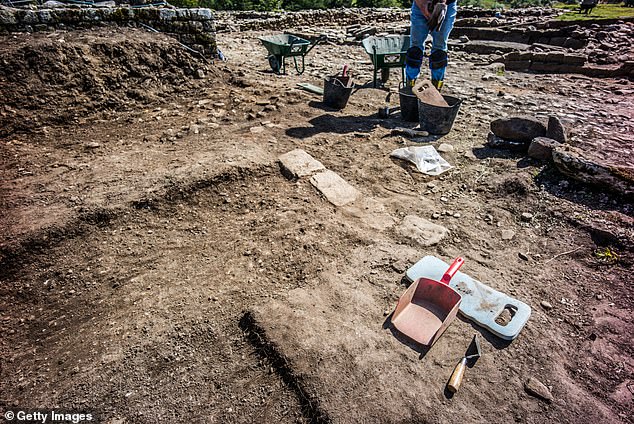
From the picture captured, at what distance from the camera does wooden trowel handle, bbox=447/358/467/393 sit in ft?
6.28

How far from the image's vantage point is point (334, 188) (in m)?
3.59

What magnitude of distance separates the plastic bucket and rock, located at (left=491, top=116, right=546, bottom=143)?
3.89ft

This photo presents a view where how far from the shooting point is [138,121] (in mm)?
4605

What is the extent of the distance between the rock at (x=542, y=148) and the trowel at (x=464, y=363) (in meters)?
2.77

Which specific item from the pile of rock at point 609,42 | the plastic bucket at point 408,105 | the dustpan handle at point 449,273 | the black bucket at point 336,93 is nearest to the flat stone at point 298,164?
the black bucket at point 336,93

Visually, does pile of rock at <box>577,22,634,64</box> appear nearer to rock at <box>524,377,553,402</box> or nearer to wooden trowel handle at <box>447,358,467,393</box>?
rock at <box>524,377,553,402</box>

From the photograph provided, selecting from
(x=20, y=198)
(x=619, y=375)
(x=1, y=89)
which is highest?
→ (x=1, y=89)

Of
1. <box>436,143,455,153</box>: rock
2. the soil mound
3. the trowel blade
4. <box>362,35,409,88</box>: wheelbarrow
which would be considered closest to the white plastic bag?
<box>436,143,455,153</box>: rock

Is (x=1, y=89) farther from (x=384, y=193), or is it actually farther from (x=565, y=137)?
(x=565, y=137)

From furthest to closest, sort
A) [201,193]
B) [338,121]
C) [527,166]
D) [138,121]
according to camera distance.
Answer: [338,121] → [138,121] → [527,166] → [201,193]

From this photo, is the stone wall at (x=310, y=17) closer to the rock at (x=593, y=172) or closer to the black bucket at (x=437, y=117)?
the black bucket at (x=437, y=117)

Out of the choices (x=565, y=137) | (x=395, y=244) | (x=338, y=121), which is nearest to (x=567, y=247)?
(x=395, y=244)

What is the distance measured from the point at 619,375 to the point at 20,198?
4.65m

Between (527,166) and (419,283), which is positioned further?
(527,166)
